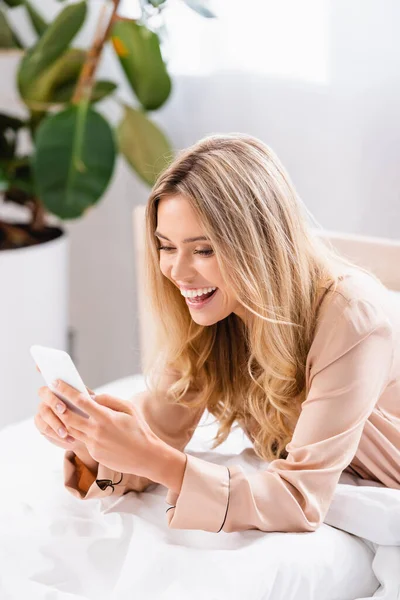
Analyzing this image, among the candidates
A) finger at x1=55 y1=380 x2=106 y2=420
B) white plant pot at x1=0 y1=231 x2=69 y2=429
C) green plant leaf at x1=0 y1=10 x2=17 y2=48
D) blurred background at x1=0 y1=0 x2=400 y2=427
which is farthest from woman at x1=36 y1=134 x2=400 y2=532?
green plant leaf at x1=0 y1=10 x2=17 y2=48

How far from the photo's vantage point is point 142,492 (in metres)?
1.44

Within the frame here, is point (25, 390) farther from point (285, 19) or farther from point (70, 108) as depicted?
point (285, 19)

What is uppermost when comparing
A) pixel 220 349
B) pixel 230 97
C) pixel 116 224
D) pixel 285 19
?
pixel 285 19

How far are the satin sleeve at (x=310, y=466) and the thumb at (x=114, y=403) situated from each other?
11cm

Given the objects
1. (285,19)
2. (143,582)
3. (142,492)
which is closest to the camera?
(143,582)

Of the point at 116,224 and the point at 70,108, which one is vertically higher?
the point at 70,108

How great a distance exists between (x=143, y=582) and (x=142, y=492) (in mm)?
297

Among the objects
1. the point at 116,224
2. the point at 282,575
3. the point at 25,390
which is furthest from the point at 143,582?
the point at 116,224

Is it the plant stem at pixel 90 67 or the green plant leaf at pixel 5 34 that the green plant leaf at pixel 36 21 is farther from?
the plant stem at pixel 90 67

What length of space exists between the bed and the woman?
0.04 metres

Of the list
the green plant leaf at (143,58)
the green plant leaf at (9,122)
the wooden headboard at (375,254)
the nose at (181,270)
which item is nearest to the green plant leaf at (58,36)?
the green plant leaf at (143,58)

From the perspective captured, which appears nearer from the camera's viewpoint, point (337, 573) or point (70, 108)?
point (337, 573)

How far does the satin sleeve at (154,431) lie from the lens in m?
1.39

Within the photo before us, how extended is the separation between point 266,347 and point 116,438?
0.89 ft
